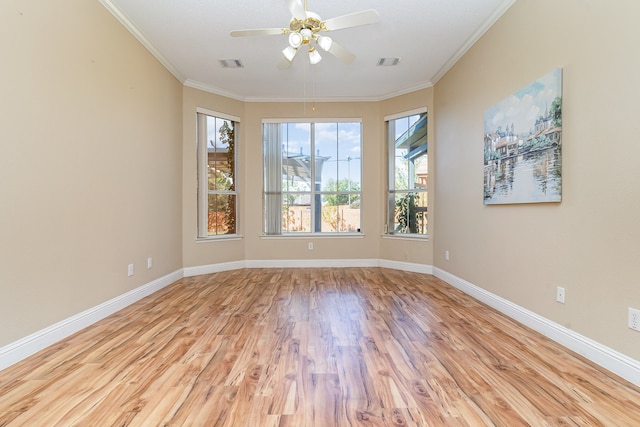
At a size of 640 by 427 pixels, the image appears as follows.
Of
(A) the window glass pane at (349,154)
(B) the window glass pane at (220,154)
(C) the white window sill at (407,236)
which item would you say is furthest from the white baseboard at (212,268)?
(C) the white window sill at (407,236)

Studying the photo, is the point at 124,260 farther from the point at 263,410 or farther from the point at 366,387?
the point at 366,387

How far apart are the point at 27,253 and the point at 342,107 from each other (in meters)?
4.56

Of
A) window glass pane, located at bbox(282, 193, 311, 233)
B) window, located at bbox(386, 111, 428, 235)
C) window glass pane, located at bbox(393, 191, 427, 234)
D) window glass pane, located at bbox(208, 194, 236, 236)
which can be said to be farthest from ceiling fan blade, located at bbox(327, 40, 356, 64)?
window glass pane, located at bbox(208, 194, 236, 236)

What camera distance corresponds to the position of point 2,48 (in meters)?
1.92

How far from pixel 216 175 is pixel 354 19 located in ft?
11.1

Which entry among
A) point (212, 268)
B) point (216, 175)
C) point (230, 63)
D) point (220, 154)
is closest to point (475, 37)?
point (230, 63)

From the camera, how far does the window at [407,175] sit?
4926 mm

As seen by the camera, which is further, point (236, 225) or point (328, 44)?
point (236, 225)

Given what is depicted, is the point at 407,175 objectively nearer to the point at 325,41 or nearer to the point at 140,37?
the point at 325,41

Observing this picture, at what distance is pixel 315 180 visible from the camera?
5535 mm

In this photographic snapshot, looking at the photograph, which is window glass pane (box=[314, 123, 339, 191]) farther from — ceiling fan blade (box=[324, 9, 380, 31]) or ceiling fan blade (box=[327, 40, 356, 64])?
ceiling fan blade (box=[324, 9, 380, 31])

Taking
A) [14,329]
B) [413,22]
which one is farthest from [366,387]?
[413,22]

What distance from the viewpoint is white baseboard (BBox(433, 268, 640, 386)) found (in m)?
1.80

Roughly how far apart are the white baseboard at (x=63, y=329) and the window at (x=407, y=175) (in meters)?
3.77
